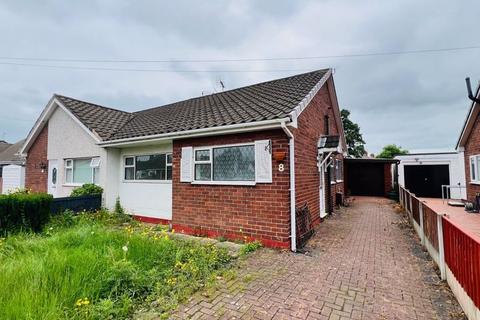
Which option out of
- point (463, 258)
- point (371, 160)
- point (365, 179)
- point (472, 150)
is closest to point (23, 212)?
point (463, 258)

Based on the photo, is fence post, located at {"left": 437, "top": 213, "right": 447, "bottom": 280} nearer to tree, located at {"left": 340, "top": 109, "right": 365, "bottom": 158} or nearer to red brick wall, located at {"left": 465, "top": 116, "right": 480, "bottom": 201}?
red brick wall, located at {"left": 465, "top": 116, "right": 480, "bottom": 201}

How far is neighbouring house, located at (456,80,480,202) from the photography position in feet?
42.0

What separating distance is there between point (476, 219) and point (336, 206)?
18.3 feet

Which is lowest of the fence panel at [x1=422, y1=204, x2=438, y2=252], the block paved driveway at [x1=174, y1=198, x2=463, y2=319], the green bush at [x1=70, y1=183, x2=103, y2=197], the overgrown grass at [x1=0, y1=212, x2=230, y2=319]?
the block paved driveway at [x1=174, y1=198, x2=463, y2=319]

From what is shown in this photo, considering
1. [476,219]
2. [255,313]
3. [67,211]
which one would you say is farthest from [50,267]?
[476,219]

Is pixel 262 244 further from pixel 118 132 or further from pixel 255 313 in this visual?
pixel 118 132

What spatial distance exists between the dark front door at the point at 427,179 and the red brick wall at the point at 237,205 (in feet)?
58.8

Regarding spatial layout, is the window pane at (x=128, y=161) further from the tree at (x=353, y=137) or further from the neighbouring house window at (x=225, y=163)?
the tree at (x=353, y=137)

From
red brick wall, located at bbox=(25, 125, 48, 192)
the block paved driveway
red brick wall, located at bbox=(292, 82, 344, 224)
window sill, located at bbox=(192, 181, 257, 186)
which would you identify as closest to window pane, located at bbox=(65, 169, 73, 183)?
red brick wall, located at bbox=(25, 125, 48, 192)

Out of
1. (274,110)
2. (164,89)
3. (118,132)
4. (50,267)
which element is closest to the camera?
(50,267)

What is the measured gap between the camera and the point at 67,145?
41.2 ft

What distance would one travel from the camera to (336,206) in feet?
44.4

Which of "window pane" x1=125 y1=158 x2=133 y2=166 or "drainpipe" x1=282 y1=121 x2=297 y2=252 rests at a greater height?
"window pane" x1=125 y1=158 x2=133 y2=166

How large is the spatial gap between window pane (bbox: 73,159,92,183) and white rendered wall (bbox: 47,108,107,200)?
0.32 m
